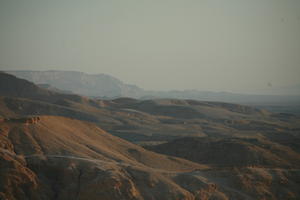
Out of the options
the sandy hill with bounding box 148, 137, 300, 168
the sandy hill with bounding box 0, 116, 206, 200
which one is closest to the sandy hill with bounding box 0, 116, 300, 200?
the sandy hill with bounding box 0, 116, 206, 200

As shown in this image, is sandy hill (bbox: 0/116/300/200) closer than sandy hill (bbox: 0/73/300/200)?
Yes

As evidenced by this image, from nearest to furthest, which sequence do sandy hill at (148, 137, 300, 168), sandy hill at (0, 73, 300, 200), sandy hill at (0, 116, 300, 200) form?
sandy hill at (0, 116, 300, 200) → sandy hill at (0, 73, 300, 200) → sandy hill at (148, 137, 300, 168)

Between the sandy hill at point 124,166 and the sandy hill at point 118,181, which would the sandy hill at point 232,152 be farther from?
the sandy hill at point 118,181

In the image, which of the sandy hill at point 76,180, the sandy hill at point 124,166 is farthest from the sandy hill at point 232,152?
the sandy hill at point 76,180

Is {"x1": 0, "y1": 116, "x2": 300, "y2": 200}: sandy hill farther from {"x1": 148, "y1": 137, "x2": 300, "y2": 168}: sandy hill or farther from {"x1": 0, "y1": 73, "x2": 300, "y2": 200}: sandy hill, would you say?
{"x1": 148, "y1": 137, "x2": 300, "y2": 168}: sandy hill

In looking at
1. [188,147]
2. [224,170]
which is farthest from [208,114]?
[224,170]

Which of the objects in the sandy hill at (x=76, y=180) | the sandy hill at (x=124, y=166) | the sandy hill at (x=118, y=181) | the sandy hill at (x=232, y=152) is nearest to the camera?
the sandy hill at (x=76, y=180)

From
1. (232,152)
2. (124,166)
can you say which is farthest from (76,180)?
(232,152)

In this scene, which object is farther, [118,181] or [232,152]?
[232,152]

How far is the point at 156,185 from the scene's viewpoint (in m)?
24.1

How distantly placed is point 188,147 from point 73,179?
3812cm

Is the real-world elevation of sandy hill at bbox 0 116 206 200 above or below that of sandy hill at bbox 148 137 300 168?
above

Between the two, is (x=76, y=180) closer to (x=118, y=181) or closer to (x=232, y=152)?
(x=118, y=181)

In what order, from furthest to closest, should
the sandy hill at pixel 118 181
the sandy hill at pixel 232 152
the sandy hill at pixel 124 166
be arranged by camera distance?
the sandy hill at pixel 232 152 → the sandy hill at pixel 124 166 → the sandy hill at pixel 118 181
